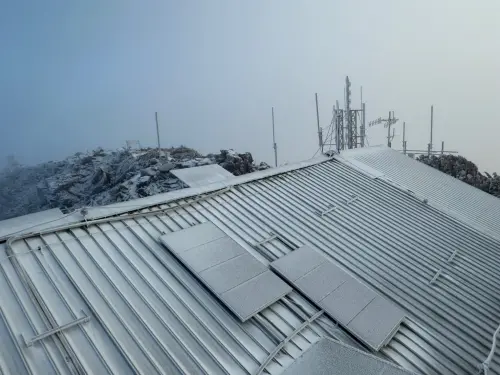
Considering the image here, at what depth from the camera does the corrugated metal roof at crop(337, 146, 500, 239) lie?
1040 centimetres

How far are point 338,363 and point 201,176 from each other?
5.76 meters

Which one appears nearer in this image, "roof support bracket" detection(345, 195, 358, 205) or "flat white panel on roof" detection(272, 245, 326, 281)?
"flat white panel on roof" detection(272, 245, 326, 281)

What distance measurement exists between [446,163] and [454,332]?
2367cm

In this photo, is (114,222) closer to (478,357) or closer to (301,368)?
(301,368)

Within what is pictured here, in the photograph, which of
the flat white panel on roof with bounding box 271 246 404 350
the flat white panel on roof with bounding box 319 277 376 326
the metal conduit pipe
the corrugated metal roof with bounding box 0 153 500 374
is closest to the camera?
the corrugated metal roof with bounding box 0 153 500 374

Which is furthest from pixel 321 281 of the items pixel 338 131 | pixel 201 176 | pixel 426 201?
pixel 338 131

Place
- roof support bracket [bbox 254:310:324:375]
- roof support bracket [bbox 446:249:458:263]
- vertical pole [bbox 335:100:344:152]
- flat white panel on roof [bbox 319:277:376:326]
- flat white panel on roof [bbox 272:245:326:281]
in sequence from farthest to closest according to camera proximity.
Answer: vertical pole [bbox 335:100:344:152] < roof support bracket [bbox 446:249:458:263] < flat white panel on roof [bbox 272:245:326:281] < flat white panel on roof [bbox 319:277:376:326] < roof support bracket [bbox 254:310:324:375]

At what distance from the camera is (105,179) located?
20.2m

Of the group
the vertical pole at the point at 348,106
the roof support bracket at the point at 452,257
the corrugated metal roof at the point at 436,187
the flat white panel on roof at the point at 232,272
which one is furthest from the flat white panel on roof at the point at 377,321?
the vertical pole at the point at 348,106

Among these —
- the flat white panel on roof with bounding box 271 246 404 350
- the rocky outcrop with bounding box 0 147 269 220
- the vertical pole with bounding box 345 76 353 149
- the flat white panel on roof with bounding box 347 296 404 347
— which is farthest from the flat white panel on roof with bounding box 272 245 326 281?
the vertical pole with bounding box 345 76 353 149

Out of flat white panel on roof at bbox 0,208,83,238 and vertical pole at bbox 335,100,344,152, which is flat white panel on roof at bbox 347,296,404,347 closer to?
flat white panel on roof at bbox 0,208,83,238

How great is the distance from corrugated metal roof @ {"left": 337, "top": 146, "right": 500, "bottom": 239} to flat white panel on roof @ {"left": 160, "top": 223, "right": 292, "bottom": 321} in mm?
6918

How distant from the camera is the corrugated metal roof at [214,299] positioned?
3.99 meters

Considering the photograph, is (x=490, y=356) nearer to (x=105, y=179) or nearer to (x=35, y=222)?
(x=35, y=222)
